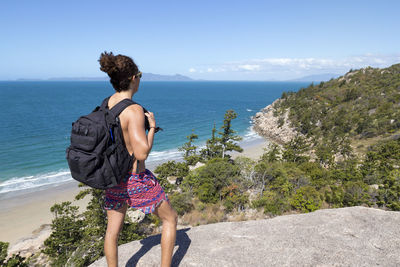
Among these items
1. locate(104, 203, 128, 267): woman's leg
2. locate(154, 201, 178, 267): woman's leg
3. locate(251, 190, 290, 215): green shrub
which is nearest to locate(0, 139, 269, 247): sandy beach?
locate(251, 190, 290, 215): green shrub

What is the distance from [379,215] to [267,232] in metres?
2.83

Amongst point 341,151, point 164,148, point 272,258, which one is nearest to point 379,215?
point 272,258

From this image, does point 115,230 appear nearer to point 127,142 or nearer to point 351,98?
point 127,142

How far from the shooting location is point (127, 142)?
227 centimetres

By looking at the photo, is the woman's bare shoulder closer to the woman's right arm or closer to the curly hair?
the woman's right arm

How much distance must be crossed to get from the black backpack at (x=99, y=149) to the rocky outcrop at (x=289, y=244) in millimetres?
2414

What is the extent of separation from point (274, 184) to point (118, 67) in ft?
56.4

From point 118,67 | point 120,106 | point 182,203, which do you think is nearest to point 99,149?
point 120,106

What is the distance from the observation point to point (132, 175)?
248cm

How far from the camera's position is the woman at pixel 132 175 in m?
2.11

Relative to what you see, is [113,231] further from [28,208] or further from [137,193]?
[28,208]

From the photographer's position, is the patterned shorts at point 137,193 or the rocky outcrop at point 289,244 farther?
the rocky outcrop at point 289,244

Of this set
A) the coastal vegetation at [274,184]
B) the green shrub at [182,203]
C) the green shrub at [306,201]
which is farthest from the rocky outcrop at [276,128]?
the green shrub at [182,203]

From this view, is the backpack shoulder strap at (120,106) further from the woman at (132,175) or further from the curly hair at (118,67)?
the curly hair at (118,67)
